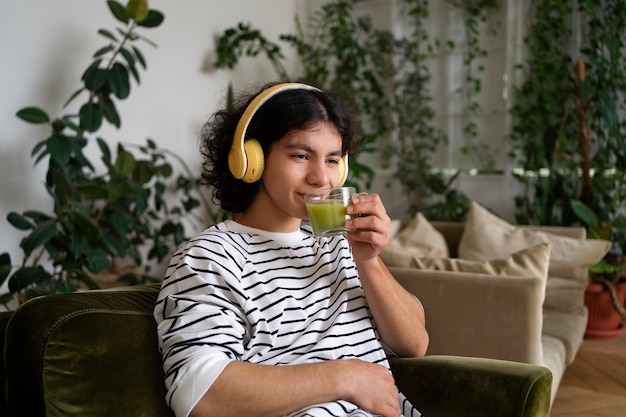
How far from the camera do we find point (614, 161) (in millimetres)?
4422

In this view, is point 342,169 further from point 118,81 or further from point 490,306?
point 118,81

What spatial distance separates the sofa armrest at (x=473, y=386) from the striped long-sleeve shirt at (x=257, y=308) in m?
0.06

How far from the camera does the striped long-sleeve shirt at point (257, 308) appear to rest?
43.4 inches

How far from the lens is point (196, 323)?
1122 mm

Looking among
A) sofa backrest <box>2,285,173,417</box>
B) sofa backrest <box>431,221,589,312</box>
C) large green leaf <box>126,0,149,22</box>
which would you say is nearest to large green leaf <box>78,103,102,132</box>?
large green leaf <box>126,0,149,22</box>

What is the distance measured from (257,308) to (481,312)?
106 centimetres

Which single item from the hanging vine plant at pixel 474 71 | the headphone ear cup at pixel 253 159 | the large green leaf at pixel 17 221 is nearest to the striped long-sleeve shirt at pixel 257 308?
the headphone ear cup at pixel 253 159

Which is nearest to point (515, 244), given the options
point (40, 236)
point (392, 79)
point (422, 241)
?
point (422, 241)

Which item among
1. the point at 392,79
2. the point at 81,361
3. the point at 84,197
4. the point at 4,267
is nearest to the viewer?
the point at 81,361

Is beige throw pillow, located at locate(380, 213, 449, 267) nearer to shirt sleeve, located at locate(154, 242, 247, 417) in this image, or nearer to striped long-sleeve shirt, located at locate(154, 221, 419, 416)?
striped long-sleeve shirt, located at locate(154, 221, 419, 416)

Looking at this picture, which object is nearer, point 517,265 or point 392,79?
point 517,265

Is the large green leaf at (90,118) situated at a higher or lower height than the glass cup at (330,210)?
higher

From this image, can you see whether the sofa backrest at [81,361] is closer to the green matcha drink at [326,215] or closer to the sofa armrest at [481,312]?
the green matcha drink at [326,215]

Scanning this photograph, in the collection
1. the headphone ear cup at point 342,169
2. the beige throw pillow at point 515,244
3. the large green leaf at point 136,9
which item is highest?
the large green leaf at point 136,9
